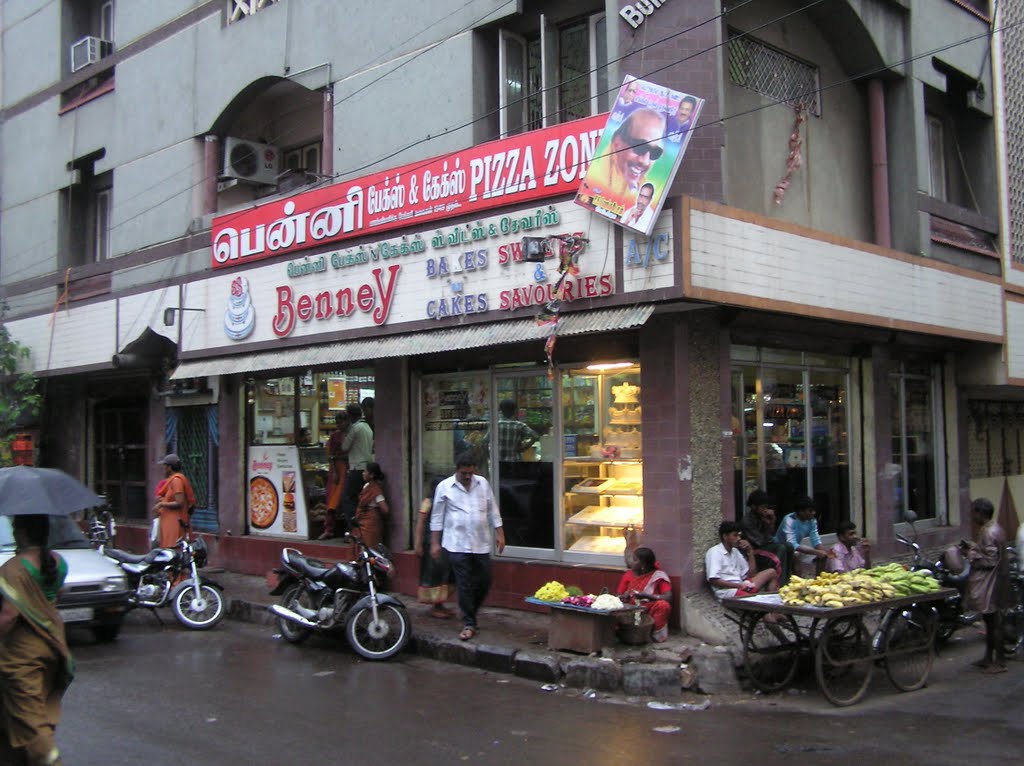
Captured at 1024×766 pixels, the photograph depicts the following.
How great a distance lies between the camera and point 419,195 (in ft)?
34.9

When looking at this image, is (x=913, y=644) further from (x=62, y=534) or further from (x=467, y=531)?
(x=62, y=534)

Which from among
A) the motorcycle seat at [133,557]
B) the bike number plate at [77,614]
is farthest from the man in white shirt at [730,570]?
the motorcycle seat at [133,557]

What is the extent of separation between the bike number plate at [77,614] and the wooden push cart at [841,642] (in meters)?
5.96

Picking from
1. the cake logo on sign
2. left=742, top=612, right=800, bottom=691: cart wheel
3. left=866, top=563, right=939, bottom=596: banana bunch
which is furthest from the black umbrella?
the cake logo on sign

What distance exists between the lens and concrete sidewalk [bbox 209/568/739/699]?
303 inches

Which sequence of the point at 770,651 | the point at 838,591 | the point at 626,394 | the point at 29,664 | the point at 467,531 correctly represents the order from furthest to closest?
the point at 626,394 → the point at 467,531 → the point at 770,651 → the point at 838,591 → the point at 29,664

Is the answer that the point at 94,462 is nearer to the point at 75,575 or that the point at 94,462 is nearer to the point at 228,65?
the point at 228,65

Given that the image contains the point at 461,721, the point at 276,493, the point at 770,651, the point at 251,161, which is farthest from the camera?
the point at 251,161

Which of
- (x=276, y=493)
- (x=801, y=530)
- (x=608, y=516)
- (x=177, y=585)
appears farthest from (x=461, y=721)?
(x=276, y=493)

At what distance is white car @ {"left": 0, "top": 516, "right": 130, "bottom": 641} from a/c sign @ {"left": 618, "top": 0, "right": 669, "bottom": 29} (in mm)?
7376

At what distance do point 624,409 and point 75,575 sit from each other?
18.3 feet

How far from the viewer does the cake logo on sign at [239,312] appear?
12773mm

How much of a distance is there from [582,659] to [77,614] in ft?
15.8

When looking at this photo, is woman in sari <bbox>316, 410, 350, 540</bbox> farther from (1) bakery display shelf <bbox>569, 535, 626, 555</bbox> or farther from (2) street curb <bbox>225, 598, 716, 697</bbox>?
(1) bakery display shelf <bbox>569, 535, 626, 555</bbox>
